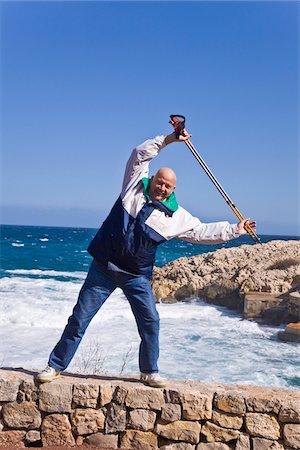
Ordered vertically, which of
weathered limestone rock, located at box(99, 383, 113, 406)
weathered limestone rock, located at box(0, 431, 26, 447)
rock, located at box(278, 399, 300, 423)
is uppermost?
rock, located at box(278, 399, 300, 423)

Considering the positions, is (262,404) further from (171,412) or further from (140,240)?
(140,240)

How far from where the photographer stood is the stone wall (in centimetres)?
402

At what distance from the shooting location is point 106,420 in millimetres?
4184

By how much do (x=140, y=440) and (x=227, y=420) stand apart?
71 centimetres

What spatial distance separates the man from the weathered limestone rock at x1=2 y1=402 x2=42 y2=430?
26cm

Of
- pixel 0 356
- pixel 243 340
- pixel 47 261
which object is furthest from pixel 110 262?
pixel 47 261

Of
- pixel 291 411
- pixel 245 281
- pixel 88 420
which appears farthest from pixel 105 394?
pixel 245 281

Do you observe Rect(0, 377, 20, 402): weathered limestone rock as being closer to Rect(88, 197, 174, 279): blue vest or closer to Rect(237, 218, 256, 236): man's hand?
Rect(88, 197, 174, 279): blue vest

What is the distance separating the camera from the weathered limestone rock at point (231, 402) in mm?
4031

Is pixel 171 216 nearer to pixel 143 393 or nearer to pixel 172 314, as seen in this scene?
pixel 143 393

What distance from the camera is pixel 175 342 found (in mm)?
11469

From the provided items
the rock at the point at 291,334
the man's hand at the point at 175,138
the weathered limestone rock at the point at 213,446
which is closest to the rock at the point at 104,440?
the weathered limestone rock at the point at 213,446

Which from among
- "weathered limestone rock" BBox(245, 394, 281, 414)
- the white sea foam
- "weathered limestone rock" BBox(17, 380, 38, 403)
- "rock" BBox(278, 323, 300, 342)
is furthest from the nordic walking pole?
"rock" BBox(278, 323, 300, 342)

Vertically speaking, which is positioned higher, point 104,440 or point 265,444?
point 265,444
